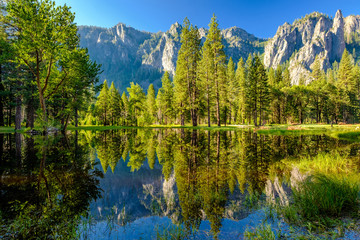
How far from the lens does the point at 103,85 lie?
39219 mm

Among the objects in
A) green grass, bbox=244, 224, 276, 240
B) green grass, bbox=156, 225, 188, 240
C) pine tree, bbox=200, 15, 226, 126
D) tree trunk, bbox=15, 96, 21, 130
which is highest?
pine tree, bbox=200, 15, 226, 126

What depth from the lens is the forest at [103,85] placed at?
1784cm

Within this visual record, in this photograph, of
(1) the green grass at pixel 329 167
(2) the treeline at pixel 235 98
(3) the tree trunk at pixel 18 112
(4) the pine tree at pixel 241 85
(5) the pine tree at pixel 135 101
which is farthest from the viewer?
(5) the pine tree at pixel 135 101

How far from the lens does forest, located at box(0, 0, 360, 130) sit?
1784 centimetres

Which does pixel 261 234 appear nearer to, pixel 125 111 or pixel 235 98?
pixel 125 111

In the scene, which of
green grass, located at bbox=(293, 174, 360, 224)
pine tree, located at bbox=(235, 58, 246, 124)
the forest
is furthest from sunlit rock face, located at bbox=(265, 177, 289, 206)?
pine tree, located at bbox=(235, 58, 246, 124)

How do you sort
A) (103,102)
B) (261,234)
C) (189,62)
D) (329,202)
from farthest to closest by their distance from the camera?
(103,102) → (189,62) → (329,202) → (261,234)

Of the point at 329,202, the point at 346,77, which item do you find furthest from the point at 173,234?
the point at 346,77

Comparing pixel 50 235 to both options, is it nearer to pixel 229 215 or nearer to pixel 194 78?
pixel 229 215

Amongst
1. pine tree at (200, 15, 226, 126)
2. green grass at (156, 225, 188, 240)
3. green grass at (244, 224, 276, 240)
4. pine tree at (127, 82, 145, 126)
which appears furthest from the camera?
pine tree at (127, 82, 145, 126)

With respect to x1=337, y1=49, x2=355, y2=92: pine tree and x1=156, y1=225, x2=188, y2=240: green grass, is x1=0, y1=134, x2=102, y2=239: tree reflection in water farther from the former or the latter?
x1=337, y1=49, x2=355, y2=92: pine tree

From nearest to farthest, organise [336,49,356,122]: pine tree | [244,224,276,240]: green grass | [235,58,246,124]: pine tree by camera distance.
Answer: [244,224,276,240]: green grass < [235,58,246,124]: pine tree < [336,49,356,122]: pine tree

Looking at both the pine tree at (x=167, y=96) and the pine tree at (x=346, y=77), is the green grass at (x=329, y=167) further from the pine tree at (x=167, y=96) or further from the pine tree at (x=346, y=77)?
the pine tree at (x=346, y=77)

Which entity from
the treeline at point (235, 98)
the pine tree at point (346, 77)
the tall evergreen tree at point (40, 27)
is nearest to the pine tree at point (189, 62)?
the treeline at point (235, 98)
